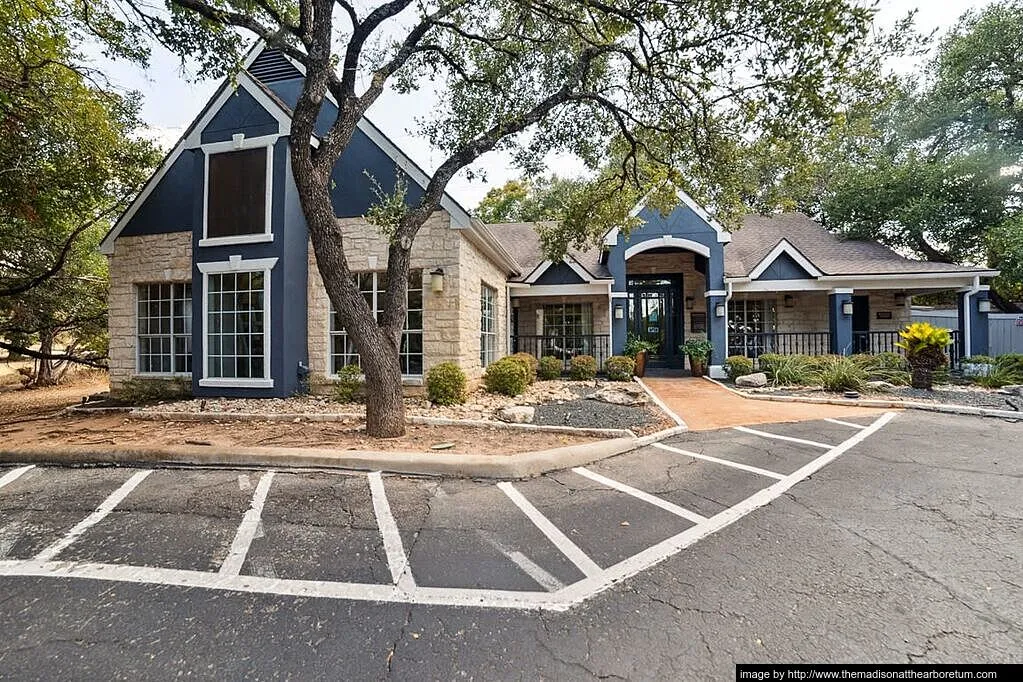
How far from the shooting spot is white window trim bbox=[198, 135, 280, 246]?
9078 millimetres

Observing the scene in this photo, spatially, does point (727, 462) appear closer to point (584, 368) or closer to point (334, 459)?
point (334, 459)

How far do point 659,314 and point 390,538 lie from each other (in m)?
12.8

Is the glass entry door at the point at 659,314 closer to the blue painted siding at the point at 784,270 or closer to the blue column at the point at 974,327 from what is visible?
the blue painted siding at the point at 784,270

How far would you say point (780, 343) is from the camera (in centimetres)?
1423

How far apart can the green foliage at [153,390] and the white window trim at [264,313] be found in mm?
754

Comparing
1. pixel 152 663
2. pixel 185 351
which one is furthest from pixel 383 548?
pixel 185 351

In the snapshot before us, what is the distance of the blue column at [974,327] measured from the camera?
1253 cm

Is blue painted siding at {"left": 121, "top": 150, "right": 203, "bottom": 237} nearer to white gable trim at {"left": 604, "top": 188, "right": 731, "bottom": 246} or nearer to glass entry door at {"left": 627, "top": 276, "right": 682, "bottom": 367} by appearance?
white gable trim at {"left": 604, "top": 188, "right": 731, "bottom": 246}

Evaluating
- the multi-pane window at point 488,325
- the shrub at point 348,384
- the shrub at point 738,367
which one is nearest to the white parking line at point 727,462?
the shrub at point 348,384

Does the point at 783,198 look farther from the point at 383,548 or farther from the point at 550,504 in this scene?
the point at 383,548

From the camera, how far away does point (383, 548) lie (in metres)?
3.12

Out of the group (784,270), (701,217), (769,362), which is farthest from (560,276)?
(784,270)

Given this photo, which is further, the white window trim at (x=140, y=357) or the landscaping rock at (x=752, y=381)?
the landscaping rock at (x=752, y=381)

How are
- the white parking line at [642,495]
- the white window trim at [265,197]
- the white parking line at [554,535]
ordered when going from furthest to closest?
the white window trim at [265,197]
the white parking line at [642,495]
the white parking line at [554,535]
